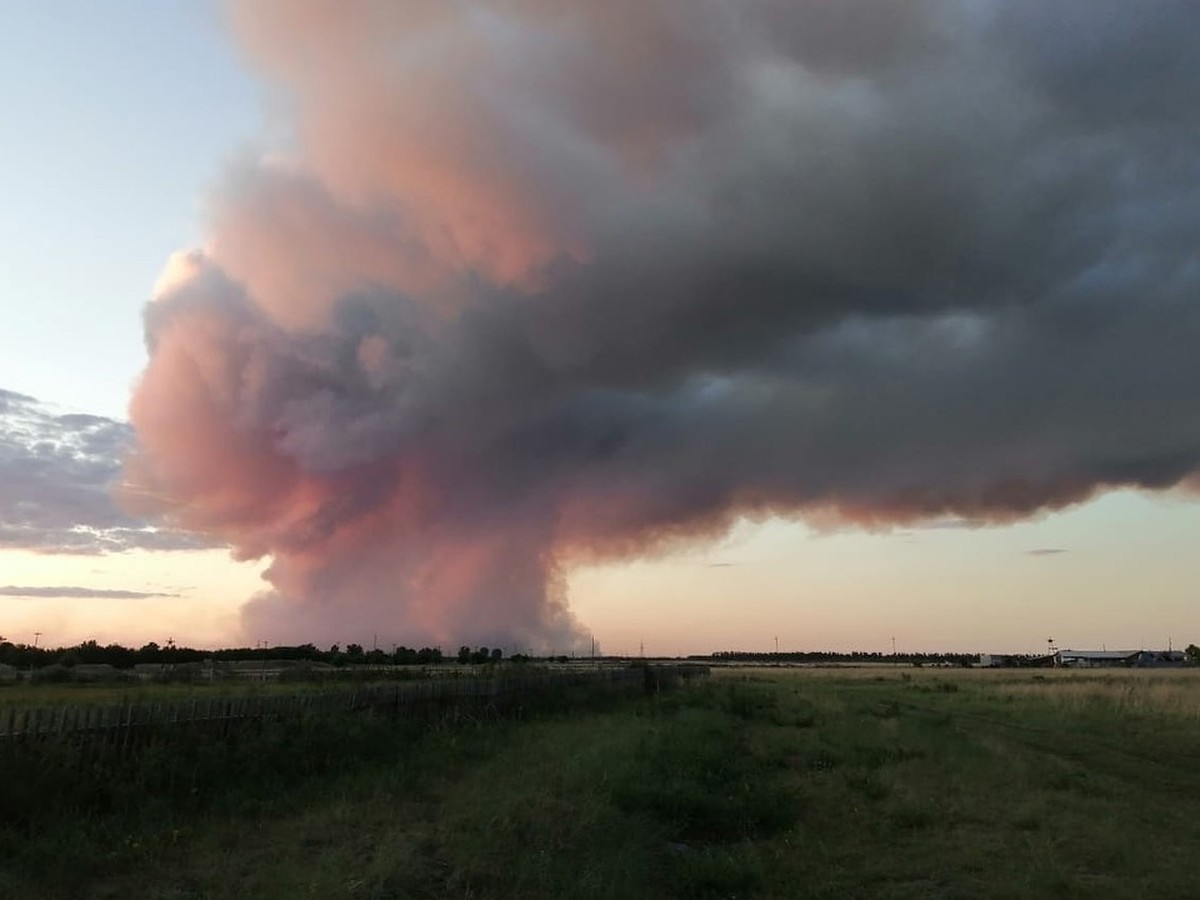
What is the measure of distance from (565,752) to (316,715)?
15.3 ft

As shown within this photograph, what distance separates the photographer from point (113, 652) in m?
83.5

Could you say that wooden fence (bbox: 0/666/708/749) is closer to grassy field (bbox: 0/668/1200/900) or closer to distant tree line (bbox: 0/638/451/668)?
grassy field (bbox: 0/668/1200/900)

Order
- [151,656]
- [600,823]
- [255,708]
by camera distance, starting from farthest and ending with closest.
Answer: [151,656] < [255,708] < [600,823]

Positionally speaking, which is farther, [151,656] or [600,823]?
[151,656]

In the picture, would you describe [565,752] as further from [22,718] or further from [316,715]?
[22,718]

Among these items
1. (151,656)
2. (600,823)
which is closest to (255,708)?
(600,823)

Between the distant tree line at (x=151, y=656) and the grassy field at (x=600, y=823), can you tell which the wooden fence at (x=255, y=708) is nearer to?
the grassy field at (x=600, y=823)

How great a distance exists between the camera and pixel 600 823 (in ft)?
36.5

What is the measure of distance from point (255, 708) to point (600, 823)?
271 inches

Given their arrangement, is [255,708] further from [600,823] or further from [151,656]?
[151,656]

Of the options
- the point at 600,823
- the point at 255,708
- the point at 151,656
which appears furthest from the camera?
the point at 151,656

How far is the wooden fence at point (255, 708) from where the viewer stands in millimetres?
11219

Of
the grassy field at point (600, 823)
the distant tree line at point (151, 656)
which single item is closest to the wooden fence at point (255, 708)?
the grassy field at point (600, 823)

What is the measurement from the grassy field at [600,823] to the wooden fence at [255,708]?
0.71 meters
